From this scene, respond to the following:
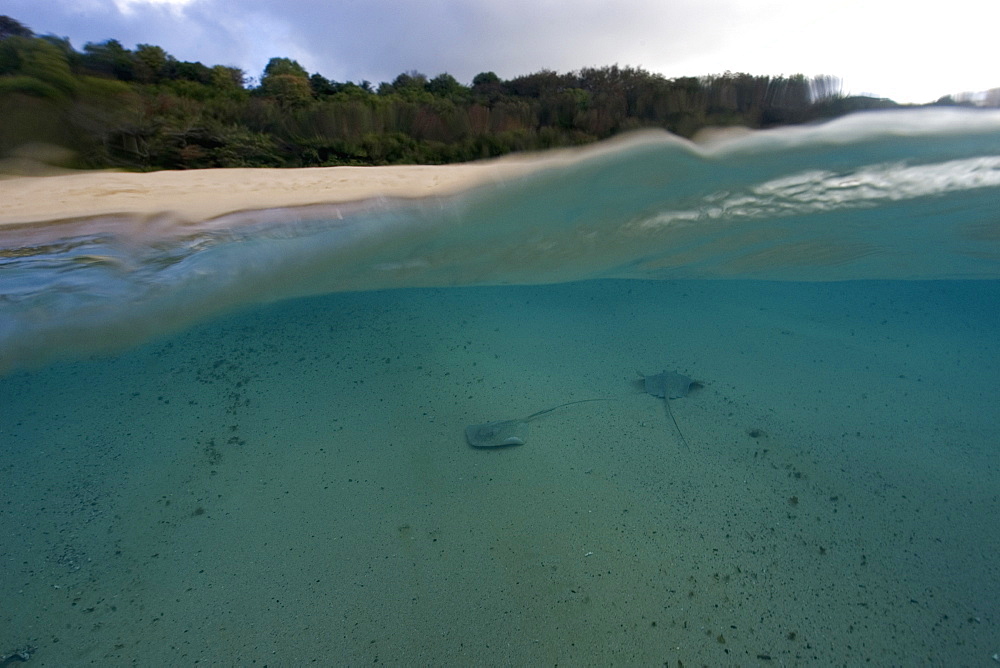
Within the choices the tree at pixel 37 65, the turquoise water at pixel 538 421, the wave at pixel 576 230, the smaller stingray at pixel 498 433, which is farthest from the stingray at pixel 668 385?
the tree at pixel 37 65

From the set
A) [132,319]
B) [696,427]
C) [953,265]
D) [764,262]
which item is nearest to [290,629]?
[696,427]

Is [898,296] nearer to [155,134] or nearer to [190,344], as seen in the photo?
[190,344]

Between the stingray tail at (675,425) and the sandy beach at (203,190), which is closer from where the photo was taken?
the stingray tail at (675,425)

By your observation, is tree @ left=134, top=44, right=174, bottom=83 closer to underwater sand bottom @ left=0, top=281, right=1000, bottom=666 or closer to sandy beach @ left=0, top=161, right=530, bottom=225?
sandy beach @ left=0, top=161, right=530, bottom=225

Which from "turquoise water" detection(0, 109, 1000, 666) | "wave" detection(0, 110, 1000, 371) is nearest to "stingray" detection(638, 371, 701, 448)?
"turquoise water" detection(0, 109, 1000, 666)

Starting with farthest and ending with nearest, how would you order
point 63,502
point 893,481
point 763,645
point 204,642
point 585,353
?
point 585,353
point 63,502
point 893,481
point 204,642
point 763,645

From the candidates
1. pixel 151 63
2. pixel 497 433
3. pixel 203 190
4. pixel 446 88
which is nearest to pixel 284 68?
pixel 151 63

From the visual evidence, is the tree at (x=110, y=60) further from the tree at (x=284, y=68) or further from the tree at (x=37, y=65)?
the tree at (x=284, y=68)
